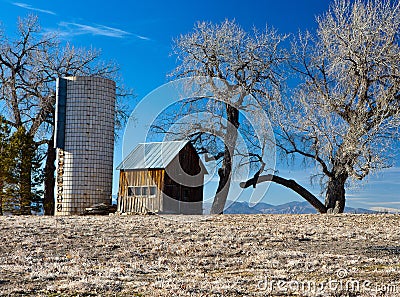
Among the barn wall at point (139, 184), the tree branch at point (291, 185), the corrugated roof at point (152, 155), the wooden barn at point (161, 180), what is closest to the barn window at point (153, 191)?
the wooden barn at point (161, 180)

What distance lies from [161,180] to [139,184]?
1.26 meters

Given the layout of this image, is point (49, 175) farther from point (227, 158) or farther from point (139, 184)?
point (227, 158)

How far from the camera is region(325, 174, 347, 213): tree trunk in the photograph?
25688 mm

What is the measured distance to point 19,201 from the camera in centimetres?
3397

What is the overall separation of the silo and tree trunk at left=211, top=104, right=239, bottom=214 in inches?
227

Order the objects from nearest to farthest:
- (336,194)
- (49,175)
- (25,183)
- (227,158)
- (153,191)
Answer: (153,191), (336,194), (227,158), (25,183), (49,175)

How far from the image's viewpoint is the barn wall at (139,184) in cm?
2470

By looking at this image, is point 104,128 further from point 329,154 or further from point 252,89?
point 329,154

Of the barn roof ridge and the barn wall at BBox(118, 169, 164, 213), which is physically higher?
the barn roof ridge

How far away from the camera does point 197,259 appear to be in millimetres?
10867

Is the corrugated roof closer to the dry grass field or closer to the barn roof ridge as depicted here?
the barn roof ridge

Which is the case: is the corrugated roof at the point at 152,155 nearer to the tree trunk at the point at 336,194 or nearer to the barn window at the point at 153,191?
the barn window at the point at 153,191

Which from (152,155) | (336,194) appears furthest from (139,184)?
(336,194)

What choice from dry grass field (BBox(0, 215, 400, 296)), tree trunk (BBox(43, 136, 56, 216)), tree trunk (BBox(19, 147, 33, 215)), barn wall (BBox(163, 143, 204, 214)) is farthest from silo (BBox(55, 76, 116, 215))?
tree trunk (BBox(43, 136, 56, 216))
